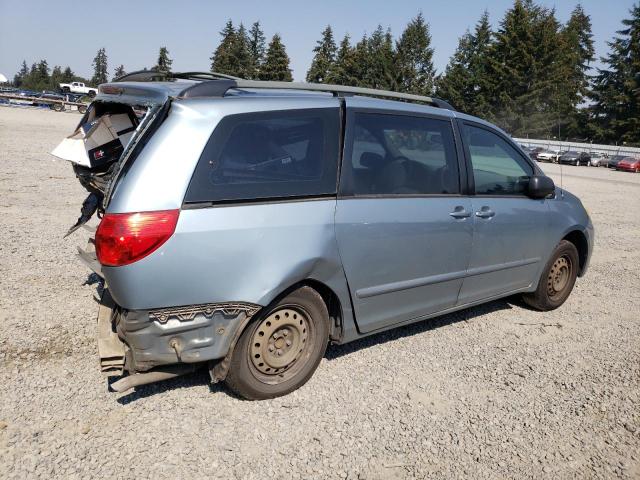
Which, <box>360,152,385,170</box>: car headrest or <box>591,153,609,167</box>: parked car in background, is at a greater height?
<box>360,152,385,170</box>: car headrest

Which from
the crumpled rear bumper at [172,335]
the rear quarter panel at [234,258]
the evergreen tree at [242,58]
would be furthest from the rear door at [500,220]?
the evergreen tree at [242,58]

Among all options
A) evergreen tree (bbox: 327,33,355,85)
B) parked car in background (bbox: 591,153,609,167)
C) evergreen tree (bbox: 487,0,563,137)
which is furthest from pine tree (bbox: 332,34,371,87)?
parked car in background (bbox: 591,153,609,167)

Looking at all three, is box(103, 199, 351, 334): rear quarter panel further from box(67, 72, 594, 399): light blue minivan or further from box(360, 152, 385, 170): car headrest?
box(360, 152, 385, 170): car headrest

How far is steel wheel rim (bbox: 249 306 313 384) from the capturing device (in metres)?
3.28

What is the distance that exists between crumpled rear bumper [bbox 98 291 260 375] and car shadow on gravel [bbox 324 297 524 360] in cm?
121

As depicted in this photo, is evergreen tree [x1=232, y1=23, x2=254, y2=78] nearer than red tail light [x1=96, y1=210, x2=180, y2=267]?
No

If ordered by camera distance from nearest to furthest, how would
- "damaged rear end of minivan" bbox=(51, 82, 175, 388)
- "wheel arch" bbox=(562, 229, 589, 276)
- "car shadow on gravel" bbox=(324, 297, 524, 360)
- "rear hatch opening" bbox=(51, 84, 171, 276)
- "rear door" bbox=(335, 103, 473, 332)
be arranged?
1. "damaged rear end of minivan" bbox=(51, 82, 175, 388)
2. "rear door" bbox=(335, 103, 473, 332)
3. "rear hatch opening" bbox=(51, 84, 171, 276)
4. "car shadow on gravel" bbox=(324, 297, 524, 360)
5. "wheel arch" bbox=(562, 229, 589, 276)

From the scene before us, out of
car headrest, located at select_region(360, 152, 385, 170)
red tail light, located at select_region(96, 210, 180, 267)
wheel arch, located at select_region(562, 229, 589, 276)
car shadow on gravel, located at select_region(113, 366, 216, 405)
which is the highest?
car headrest, located at select_region(360, 152, 385, 170)

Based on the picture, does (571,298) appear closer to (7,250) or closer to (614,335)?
(614,335)

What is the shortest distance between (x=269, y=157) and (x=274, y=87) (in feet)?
2.11

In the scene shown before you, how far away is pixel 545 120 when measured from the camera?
72.6 m

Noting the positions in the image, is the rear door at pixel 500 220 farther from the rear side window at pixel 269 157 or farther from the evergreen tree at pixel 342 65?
the evergreen tree at pixel 342 65

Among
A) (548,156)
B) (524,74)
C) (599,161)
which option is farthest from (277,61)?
(599,161)

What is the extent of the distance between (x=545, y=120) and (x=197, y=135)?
255ft
